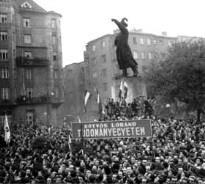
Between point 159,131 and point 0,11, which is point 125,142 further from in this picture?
point 0,11

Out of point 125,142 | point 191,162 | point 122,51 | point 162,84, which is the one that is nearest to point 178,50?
point 162,84

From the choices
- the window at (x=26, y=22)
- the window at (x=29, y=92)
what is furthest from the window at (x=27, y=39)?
the window at (x=29, y=92)

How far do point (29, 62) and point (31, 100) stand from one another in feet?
18.1

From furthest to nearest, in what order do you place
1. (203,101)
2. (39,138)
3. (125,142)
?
(203,101)
(39,138)
(125,142)

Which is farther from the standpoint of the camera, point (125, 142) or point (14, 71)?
point (14, 71)

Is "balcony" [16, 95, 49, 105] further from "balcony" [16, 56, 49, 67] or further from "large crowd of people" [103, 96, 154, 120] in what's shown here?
"large crowd of people" [103, 96, 154, 120]

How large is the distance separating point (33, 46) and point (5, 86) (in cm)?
765

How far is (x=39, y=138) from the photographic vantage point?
76.0 feet

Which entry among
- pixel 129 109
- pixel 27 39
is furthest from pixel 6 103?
pixel 129 109

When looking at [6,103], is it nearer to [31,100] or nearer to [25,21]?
[31,100]

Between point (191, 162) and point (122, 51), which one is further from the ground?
point (122, 51)

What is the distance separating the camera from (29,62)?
2157 inches

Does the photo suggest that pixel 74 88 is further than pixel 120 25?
Yes

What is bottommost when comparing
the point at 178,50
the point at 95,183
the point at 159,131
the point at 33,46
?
the point at 95,183
